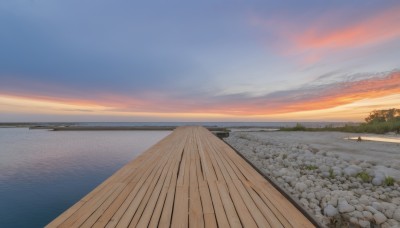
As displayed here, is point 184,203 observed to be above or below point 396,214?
above

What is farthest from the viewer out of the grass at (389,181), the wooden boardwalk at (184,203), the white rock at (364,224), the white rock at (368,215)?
the grass at (389,181)

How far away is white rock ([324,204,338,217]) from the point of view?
3.60 meters

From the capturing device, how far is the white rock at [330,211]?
142 inches

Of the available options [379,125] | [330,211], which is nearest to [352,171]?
[330,211]

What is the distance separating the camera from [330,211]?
364 cm

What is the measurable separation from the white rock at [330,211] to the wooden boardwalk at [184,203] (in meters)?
1.03

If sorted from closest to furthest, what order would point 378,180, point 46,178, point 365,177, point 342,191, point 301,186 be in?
point 342,191 < point 301,186 < point 378,180 < point 365,177 < point 46,178

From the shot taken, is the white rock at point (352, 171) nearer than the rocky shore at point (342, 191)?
No

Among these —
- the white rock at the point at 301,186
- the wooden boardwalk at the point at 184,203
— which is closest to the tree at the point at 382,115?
the white rock at the point at 301,186

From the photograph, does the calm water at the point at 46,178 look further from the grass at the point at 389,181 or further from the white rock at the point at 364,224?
the grass at the point at 389,181

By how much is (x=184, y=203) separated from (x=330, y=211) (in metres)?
2.50

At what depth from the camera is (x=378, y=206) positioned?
3660 mm

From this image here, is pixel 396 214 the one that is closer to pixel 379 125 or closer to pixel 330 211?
pixel 330 211

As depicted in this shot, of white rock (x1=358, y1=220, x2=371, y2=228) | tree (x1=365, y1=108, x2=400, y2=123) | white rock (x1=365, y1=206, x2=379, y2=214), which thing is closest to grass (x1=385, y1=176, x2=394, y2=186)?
white rock (x1=365, y1=206, x2=379, y2=214)
